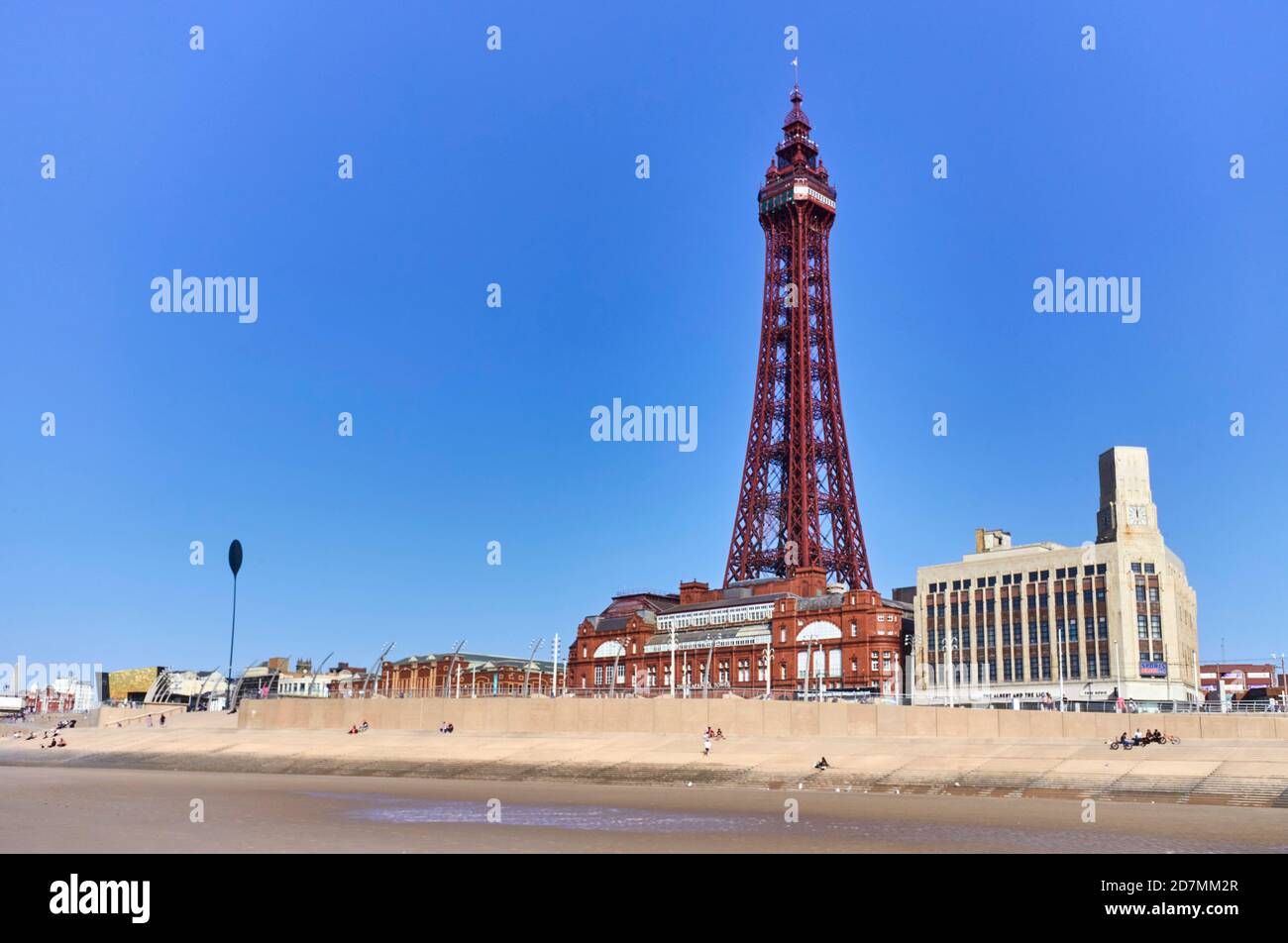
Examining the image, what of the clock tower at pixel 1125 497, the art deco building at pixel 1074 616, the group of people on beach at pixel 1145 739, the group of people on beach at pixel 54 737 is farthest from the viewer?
the clock tower at pixel 1125 497

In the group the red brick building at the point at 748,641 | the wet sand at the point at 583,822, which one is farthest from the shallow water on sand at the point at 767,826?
the red brick building at the point at 748,641

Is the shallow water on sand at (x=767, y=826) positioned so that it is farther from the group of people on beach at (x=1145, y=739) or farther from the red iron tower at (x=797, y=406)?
the red iron tower at (x=797, y=406)

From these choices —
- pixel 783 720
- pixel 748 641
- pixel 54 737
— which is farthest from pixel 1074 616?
pixel 54 737

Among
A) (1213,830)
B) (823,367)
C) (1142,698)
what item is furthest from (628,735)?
(823,367)

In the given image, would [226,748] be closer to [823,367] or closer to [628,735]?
[628,735]

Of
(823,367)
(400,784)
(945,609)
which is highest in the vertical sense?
(823,367)

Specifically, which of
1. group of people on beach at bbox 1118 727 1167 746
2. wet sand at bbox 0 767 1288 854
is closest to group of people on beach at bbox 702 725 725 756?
wet sand at bbox 0 767 1288 854

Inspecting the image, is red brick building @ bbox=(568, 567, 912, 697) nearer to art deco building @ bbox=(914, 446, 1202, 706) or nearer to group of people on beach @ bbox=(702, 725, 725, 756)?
art deco building @ bbox=(914, 446, 1202, 706)
